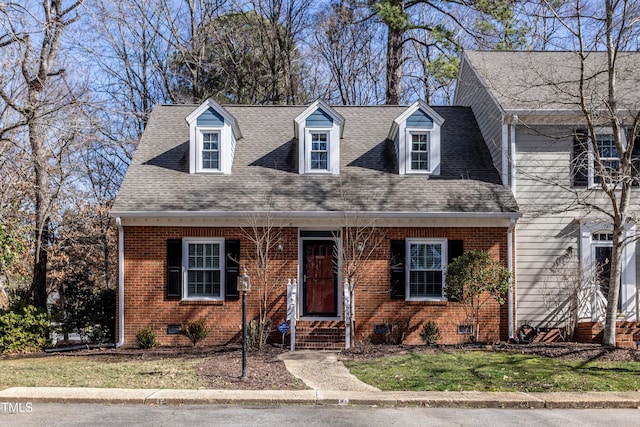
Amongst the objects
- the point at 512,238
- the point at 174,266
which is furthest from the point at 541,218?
the point at 174,266

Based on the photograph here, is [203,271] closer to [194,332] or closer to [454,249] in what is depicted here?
[194,332]

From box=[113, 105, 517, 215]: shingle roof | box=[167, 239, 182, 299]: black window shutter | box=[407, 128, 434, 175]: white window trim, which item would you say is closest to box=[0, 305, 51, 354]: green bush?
box=[167, 239, 182, 299]: black window shutter

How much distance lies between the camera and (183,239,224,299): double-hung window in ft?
50.8

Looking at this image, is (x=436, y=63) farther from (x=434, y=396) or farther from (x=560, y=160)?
(x=434, y=396)

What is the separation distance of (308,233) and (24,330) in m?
7.19

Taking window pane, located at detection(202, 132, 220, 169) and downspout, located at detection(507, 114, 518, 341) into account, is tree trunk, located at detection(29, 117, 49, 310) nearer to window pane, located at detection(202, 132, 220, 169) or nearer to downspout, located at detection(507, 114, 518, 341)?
window pane, located at detection(202, 132, 220, 169)

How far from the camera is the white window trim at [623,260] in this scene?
15648 millimetres

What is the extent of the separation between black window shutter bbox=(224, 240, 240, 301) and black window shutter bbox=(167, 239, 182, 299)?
42.6 inches

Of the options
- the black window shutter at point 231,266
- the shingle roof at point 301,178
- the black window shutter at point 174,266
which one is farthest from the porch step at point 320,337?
the black window shutter at point 174,266

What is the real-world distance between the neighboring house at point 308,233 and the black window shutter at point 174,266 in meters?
0.02

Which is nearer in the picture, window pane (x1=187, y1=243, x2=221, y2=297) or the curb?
the curb

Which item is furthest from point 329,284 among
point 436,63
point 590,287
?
point 436,63

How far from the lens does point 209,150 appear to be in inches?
656

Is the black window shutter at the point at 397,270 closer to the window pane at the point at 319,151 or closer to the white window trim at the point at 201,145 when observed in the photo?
the window pane at the point at 319,151
